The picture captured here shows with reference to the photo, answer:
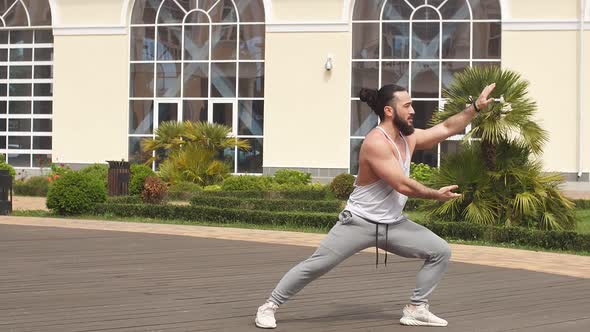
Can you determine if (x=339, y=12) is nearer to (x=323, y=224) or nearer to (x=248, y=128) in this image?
(x=248, y=128)

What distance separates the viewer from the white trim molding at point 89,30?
100ft

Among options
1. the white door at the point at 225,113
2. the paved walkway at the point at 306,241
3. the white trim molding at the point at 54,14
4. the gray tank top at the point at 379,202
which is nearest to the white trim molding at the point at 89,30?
the white trim molding at the point at 54,14

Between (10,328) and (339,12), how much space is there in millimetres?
22965

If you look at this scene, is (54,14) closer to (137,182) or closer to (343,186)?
(137,182)

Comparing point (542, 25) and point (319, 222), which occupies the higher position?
point (542, 25)

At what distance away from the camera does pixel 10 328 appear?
6695 mm

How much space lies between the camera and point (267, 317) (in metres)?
6.88

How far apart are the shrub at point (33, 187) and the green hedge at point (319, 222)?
793 centimetres

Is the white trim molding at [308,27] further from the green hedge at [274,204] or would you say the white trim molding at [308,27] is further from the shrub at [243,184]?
the green hedge at [274,204]

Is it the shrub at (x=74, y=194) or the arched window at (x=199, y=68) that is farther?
the arched window at (x=199, y=68)

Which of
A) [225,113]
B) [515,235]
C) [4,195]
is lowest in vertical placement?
[515,235]

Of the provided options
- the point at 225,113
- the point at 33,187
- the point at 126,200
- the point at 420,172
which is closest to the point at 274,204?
the point at 126,200

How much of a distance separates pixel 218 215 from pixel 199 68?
Result: 45.7 ft

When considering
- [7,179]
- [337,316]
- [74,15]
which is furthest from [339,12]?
[337,316]
